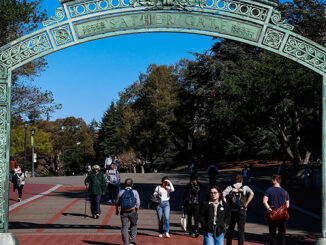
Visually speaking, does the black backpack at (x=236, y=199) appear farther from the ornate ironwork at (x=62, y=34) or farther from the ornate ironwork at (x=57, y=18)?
the ornate ironwork at (x=57, y=18)

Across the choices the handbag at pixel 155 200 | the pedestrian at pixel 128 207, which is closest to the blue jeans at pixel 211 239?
the pedestrian at pixel 128 207

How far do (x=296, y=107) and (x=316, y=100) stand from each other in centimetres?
392

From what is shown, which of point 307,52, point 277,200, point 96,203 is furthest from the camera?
point 96,203

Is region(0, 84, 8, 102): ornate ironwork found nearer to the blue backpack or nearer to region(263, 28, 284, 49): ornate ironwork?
the blue backpack

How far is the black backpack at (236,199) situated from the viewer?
1017 centimetres

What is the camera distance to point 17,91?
1096 inches

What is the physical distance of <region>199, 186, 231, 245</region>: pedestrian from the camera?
26.9ft

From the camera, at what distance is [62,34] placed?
373 inches

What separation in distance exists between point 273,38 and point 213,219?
3.62 m

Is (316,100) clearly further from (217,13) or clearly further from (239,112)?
(217,13)

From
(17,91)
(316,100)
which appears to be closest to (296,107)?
(316,100)

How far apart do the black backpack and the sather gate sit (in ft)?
5.43

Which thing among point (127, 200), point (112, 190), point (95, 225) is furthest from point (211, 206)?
point (112, 190)

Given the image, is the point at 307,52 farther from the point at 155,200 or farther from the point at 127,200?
the point at 155,200
